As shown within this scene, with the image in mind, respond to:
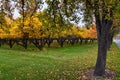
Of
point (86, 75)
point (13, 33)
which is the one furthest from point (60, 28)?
point (13, 33)

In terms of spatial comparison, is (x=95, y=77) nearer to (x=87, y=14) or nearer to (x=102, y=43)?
(x=102, y=43)

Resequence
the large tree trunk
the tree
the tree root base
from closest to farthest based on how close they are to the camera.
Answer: the tree → the tree root base → the large tree trunk

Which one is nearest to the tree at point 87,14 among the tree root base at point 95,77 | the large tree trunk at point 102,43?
the large tree trunk at point 102,43

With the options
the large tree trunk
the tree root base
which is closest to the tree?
the large tree trunk

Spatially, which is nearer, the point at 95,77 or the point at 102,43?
the point at 95,77

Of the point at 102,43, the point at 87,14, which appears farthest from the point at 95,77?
the point at 87,14

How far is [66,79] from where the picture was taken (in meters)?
17.5

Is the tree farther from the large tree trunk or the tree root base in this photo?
the tree root base

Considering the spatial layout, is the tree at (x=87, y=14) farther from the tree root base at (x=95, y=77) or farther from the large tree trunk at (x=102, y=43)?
the tree root base at (x=95, y=77)

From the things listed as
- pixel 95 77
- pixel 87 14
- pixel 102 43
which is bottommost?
pixel 95 77

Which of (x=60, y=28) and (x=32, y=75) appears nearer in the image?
(x=32, y=75)

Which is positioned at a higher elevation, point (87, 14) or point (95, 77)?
point (87, 14)

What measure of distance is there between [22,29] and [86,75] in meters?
31.0

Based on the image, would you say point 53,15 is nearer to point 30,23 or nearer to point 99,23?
point 99,23
